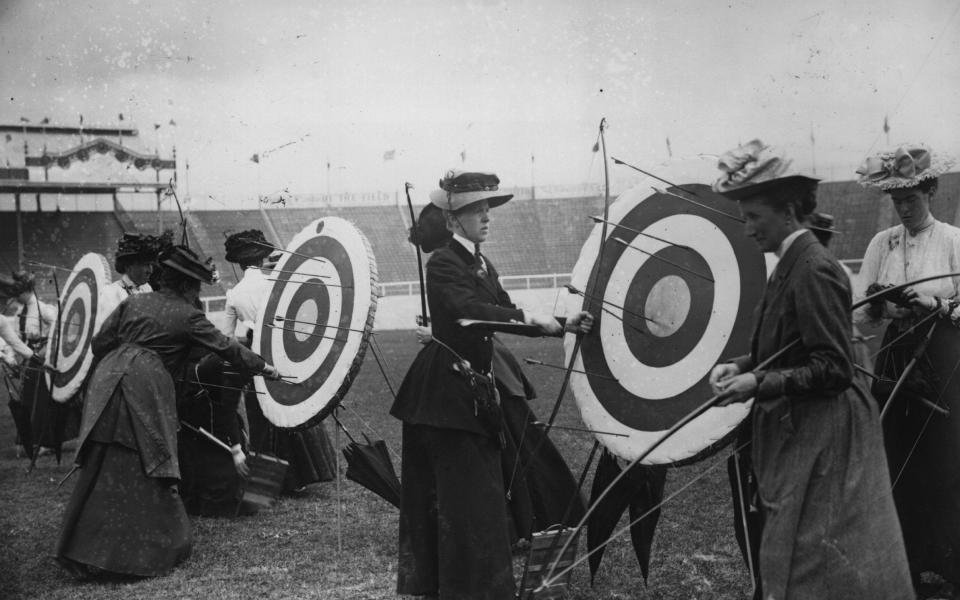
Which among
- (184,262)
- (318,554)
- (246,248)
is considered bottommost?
(318,554)

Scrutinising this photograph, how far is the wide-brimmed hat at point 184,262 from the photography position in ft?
17.0

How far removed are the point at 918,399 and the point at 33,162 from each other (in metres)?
36.8

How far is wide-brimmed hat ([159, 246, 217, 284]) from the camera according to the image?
5191mm

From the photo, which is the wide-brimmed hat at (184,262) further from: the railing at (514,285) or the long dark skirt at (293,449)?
the railing at (514,285)

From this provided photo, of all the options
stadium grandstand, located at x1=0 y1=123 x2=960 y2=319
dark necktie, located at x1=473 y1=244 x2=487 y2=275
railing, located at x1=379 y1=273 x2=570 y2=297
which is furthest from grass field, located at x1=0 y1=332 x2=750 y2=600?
railing, located at x1=379 y1=273 x2=570 y2=297

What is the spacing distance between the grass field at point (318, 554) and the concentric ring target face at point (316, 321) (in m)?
0.45

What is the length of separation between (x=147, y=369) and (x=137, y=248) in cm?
175

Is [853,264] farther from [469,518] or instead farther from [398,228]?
[469,518]

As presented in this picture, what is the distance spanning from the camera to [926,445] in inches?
165

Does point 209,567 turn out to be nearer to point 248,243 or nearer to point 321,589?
point 321,589

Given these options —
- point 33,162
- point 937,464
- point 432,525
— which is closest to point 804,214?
point 937,464

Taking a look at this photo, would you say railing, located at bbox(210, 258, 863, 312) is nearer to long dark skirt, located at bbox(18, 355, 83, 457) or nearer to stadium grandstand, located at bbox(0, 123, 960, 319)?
stadium grandstand, located at bbox(0, 123, 960, 319)

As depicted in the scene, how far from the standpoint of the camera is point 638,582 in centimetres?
457

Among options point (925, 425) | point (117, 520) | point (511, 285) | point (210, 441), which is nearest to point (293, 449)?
point (210, 441)
